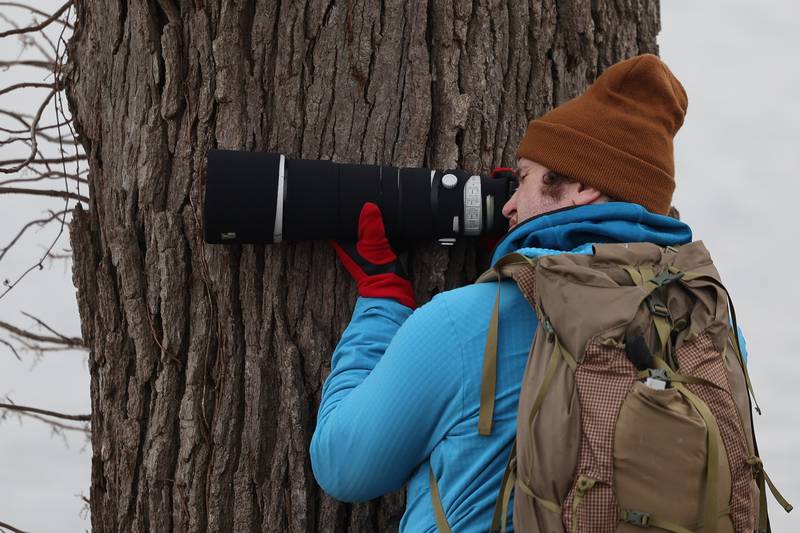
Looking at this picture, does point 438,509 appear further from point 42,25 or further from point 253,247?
point 42,25

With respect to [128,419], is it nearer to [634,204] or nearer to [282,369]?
[282,369]

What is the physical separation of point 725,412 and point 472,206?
0.88 m

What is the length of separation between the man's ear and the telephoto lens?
32 centimetres

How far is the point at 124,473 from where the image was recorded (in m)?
2.70

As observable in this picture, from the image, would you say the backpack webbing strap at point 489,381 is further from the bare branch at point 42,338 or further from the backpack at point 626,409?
A: the bare branch at point 42,338

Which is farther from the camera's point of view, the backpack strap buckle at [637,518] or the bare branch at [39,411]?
the bare branch at [39,411]

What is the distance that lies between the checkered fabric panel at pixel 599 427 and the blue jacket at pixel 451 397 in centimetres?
24

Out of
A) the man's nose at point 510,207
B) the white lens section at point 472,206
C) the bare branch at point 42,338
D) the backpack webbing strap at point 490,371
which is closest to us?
the backpack webbing strap at point 490,371

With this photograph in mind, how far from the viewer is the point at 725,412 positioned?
178 centimetres

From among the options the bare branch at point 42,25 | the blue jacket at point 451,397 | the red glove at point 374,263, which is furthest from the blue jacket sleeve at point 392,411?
the bare branch at point 42,25

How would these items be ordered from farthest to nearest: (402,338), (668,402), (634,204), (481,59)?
(481,59) < (634,204) < (402,338) < (668,402)

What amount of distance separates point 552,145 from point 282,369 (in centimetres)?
96

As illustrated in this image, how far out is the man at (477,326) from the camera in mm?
1928

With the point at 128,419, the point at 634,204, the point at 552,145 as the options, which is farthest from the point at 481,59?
the point at 128,419
